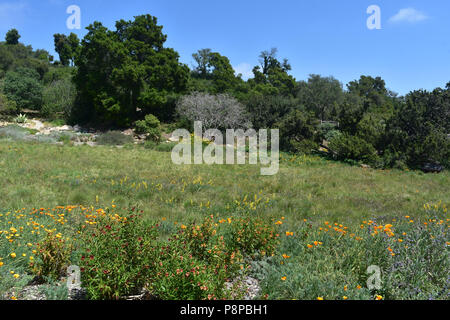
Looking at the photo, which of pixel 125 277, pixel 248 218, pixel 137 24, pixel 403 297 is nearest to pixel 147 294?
pixel 125 277

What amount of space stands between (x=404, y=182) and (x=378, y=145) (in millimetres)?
5224

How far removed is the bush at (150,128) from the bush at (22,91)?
12623 mm

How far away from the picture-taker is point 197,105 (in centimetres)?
2255

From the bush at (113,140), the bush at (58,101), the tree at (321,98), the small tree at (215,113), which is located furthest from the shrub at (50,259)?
the tree at (321,98)

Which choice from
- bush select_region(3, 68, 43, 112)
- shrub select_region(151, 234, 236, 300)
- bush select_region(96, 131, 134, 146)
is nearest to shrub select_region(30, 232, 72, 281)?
shrub select_region(151, 234, 236, 300)

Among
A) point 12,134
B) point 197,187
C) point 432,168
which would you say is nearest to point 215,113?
point 12,134

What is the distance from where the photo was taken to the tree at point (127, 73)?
2389 centimetres

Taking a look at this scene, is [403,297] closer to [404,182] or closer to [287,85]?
[404,182]

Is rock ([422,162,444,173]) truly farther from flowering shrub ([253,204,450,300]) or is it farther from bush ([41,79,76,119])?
bush ([41,79,76,119])

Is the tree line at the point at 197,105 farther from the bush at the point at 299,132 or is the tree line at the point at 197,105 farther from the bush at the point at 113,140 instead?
the bush at the point at 113,140

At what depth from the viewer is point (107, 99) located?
23922mm

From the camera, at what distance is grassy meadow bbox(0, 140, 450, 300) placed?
315 centimetres

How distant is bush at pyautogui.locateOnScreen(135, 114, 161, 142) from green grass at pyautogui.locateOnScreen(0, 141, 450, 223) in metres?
7.16

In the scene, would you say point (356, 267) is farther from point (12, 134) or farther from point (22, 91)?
point (22, 91)
